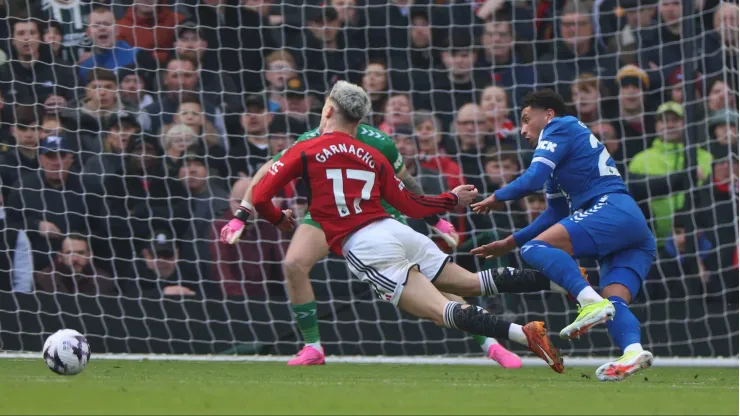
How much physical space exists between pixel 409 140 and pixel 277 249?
50.2 inches

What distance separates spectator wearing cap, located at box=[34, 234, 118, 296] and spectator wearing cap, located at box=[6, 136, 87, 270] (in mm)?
72

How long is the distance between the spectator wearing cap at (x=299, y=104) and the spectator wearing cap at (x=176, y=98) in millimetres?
526

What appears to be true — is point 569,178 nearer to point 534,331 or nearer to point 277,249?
point 534,331

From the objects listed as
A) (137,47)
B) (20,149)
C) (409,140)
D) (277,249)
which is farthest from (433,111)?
(20,149)

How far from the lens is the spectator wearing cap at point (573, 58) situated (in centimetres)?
963

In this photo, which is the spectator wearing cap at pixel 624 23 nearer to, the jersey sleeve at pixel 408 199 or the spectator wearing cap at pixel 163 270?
the jersey sleeve at pixel 408 199

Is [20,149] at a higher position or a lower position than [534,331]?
higher

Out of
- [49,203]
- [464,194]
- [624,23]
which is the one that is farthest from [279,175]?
[624,23]

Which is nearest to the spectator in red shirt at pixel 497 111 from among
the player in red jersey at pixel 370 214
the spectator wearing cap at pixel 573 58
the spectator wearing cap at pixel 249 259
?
the spectator wearing cap at pixel 573 58

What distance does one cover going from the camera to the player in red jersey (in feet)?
20.8

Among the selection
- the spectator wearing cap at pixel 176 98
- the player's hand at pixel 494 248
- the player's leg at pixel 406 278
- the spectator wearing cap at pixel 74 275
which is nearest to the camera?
the player's leg at pixel 406 278

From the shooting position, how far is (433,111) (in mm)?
9773

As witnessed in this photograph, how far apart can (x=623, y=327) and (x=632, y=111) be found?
3.43 meters

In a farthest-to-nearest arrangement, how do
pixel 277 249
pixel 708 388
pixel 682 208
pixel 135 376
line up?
pixel 277 249
pixel 682 208
pixel 135 376
pixel 708 388
